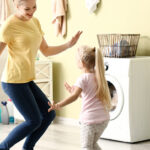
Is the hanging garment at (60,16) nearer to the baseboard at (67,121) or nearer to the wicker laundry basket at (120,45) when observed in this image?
the wicker laundry basket at (120,45)

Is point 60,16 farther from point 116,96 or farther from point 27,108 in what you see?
point 27,108

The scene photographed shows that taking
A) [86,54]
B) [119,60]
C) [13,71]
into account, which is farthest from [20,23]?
[119,60]

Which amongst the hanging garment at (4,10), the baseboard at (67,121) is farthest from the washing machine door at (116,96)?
the hanging garment at (4,10)

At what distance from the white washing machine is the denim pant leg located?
Answer: 38.9 inches

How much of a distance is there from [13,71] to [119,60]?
1120mm

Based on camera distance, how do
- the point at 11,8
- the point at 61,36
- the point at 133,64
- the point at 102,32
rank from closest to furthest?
the point at 133,64
the point at 102,32
the point at 61,36
the point at 11,8

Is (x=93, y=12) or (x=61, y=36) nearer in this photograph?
(x=93, y=12)

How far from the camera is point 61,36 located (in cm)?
393

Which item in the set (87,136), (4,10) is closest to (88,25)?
(4,10)

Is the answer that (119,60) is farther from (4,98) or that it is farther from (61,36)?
(4,98)

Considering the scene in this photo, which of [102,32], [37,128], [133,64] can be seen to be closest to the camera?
[37,128]

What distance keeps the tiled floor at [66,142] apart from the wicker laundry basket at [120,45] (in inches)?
31.5

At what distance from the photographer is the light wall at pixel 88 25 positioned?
10.6 feet

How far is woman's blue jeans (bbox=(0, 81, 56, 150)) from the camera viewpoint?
7.47 feet
